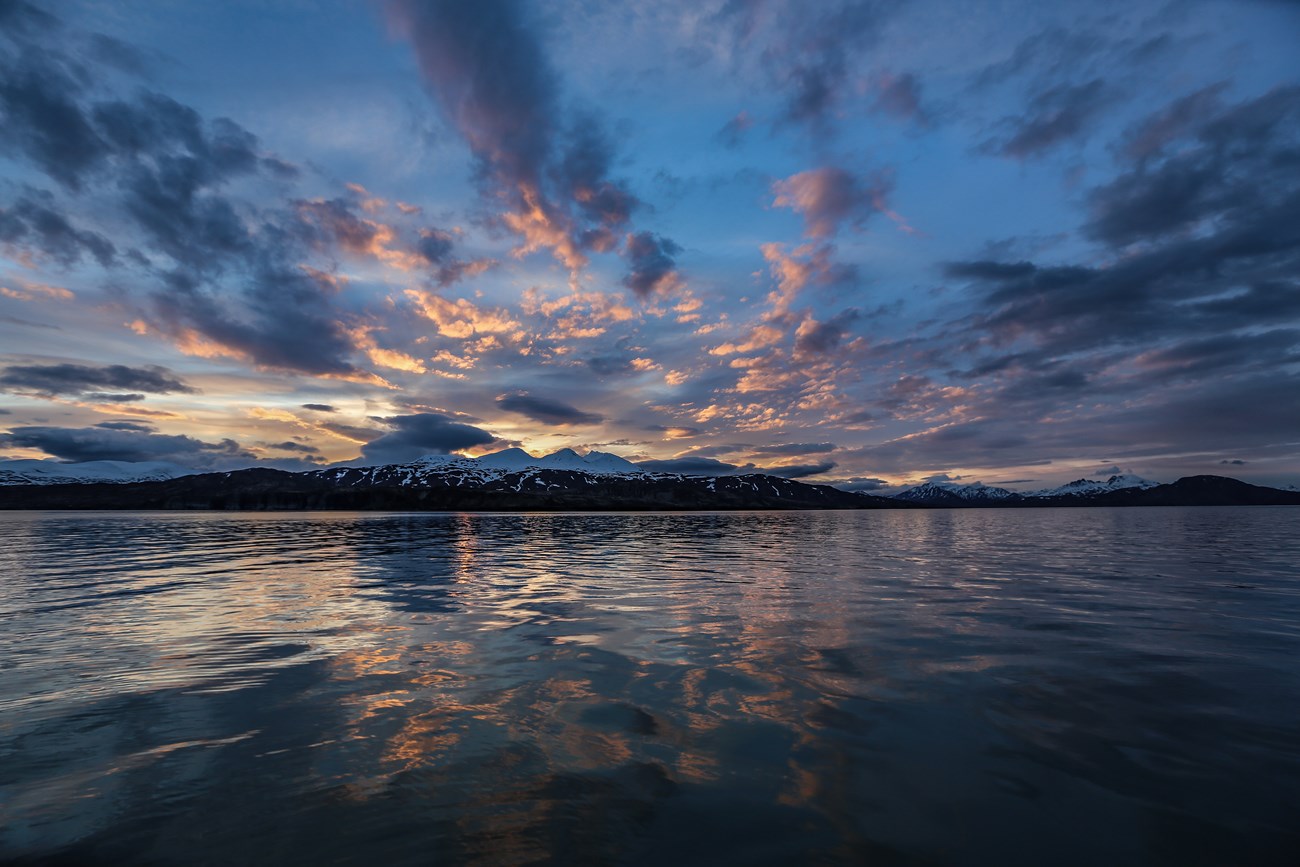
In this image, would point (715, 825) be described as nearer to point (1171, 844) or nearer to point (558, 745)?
point (558, 745)

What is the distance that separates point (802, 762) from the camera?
7566 millimetres

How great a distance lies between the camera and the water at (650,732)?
585cm

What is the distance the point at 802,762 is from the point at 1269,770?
5792mm

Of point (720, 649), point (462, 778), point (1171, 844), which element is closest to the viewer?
point (1171, 844)

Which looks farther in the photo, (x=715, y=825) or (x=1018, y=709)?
(x=1018, y=709)

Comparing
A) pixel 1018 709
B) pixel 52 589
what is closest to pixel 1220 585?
pixel 1018 709

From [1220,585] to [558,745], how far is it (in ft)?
93.5

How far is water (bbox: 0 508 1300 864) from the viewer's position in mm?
5848

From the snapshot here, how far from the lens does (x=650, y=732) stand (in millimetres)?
8570

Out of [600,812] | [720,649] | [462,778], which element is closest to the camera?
[600,812]

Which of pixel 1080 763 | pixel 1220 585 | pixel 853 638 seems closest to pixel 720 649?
pixel 853 638

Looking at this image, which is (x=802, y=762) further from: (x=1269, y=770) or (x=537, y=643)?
(x=537, y=643)

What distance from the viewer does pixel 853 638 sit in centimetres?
Result: 1445

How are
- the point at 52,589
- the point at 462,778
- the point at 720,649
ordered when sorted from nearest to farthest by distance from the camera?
the point at 462,778, the point at 720,649, the point at 52,589
